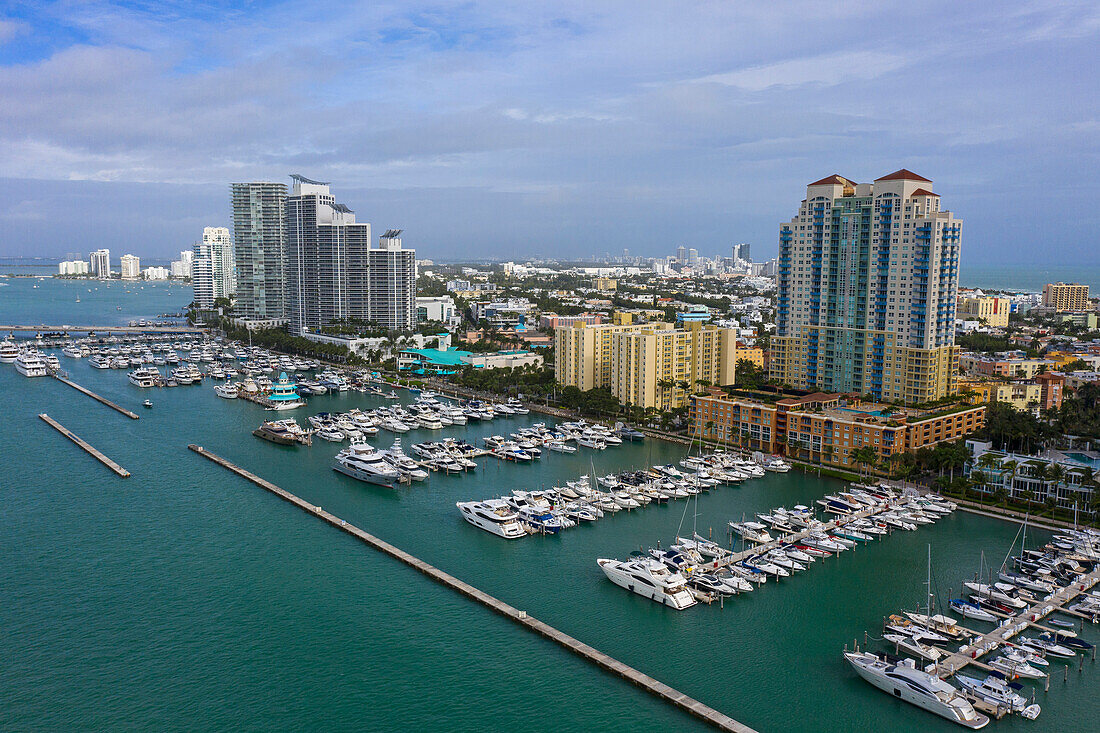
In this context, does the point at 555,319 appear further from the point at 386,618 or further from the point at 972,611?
the point at 972,611

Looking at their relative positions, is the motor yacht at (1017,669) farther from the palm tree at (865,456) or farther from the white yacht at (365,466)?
the white yacht at (365,466)

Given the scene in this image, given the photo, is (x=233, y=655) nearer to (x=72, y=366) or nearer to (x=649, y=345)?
(x=649, y=345)

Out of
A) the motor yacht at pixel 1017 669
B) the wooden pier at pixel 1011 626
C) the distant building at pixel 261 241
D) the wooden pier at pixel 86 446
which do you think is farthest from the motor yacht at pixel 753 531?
the distant building at pixel 261 241

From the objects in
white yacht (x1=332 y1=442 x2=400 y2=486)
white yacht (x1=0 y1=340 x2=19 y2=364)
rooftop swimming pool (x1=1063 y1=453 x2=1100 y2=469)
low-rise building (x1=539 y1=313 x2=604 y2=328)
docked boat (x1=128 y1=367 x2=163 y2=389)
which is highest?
low-rise building (x1=539 y1=313 x2=604 y2=328)

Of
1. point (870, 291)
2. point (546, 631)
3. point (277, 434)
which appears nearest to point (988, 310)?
point (870, 291)

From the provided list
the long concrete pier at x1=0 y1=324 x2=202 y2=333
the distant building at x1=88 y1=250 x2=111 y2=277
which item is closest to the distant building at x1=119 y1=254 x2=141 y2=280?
the distant building at x1=88 y1=250 x2=111 y2=277

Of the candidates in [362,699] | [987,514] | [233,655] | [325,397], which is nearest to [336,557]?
[233,655]

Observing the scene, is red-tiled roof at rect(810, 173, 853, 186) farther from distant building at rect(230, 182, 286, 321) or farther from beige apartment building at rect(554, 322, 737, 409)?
distant building at rect(230, 182, 286, 321)

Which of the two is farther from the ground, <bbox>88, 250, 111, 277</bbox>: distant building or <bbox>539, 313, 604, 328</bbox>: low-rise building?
<bbox>88, 250, 111, 277</bbox>: distant building
